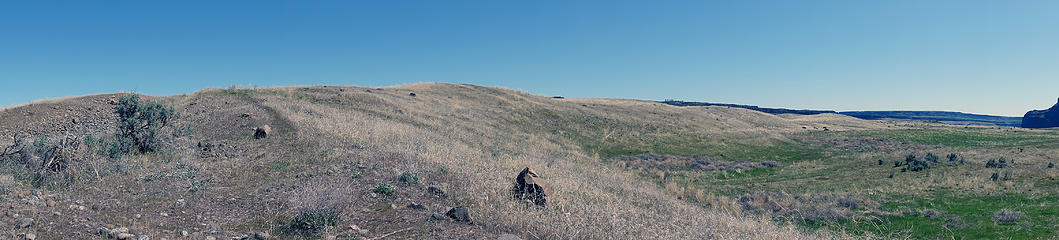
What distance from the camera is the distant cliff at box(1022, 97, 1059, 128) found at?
101900mm

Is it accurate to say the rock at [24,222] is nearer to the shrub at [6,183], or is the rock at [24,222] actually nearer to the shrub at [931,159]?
the shrub at [6,183]

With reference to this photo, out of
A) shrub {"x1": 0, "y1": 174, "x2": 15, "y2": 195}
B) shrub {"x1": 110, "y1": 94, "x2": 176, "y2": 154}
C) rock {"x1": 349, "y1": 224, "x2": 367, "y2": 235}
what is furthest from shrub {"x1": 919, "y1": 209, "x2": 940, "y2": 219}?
shrub {"x1": 110, "y1": 94, "x2": 176, "y2": 154}

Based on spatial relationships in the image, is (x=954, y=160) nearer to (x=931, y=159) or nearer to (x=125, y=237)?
(x=931, y=159)

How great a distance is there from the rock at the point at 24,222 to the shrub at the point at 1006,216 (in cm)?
2187

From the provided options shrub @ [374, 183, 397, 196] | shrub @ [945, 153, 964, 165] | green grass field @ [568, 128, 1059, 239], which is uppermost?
shrub @ [374, 183, 397, 196]

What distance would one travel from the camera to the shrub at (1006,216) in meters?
12.9

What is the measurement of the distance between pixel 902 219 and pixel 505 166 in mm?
13431

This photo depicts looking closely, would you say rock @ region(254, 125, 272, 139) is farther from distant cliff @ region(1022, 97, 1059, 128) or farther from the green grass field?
distant cliff @ region(1022, 97, 1059, 128)

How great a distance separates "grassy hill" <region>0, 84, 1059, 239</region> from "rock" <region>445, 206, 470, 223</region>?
0.55 feet

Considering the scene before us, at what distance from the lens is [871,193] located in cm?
1967

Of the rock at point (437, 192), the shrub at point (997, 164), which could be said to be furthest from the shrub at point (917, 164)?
the rock at point (437, 192)

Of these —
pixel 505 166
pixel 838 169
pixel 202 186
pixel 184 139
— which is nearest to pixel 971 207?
pixel 838 169

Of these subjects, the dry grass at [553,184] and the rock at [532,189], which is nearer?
the dry grass at [553,184]

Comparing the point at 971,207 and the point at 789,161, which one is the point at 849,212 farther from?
the point at 789,161
